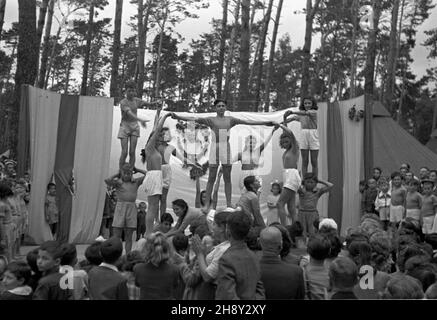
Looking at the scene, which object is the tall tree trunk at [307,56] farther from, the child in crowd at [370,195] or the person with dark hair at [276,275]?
the person with dark hair at [276,275]

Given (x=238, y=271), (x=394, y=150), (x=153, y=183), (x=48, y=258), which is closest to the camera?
(x=238, y=271)

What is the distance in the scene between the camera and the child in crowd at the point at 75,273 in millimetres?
3354

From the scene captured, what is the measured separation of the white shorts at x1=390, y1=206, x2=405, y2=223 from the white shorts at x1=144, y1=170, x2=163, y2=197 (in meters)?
3.62

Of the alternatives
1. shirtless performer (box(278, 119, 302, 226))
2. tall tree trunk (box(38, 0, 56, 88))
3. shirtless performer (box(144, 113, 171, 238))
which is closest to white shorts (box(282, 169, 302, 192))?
shirtless performer (box(278, 119, 302, 226))

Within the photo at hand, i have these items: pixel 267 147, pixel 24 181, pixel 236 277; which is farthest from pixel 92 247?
pixel 267 147

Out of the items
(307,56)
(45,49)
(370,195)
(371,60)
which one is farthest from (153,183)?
(45,49)

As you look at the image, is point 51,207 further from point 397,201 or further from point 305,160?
point 397,201

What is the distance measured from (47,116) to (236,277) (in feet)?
24.7

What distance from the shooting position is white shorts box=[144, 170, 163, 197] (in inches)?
298

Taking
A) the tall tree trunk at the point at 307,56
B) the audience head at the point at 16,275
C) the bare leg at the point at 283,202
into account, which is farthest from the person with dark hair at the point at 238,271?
the tall tree trunk at the point at 307,56

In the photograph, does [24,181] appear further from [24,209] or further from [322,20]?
[322,20]

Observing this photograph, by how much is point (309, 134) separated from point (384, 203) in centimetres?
171

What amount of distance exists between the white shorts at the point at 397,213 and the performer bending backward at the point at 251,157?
2633mm

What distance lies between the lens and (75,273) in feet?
11.2
